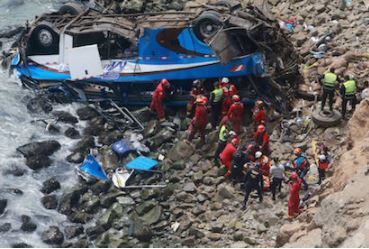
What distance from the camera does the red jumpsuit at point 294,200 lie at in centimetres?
1211

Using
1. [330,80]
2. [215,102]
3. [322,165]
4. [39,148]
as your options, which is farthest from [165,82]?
[322,165]

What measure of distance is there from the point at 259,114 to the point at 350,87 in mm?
2023

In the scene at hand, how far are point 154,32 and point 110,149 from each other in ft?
9.83

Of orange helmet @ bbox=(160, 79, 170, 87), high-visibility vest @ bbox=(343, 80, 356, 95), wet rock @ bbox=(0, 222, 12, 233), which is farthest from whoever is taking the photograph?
orange helmet @ bbox=(160, 79, 170, 87)

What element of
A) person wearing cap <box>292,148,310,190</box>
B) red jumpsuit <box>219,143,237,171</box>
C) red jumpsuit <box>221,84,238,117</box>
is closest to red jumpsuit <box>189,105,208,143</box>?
red jumpsuit <box>221,84,238,117</box>

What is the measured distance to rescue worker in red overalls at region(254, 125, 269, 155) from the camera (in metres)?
14.1

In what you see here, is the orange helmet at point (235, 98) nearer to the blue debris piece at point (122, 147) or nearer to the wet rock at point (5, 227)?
the blue debris piece at point (122, 147)

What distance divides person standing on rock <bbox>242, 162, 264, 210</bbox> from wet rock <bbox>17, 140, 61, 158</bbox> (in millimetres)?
5142

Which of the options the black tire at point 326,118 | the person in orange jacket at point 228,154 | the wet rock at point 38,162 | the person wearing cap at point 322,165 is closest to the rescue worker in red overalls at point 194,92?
the person in orange jacket at point 228,154

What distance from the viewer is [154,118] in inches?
640

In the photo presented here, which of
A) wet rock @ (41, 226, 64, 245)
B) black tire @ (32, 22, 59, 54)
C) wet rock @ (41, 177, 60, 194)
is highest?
black tire @ (32, 22, 59, 54)

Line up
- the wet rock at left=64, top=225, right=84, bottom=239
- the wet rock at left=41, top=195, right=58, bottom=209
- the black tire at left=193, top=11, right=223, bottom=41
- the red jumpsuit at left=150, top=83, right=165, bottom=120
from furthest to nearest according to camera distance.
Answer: the red jumpsuit at left=150, top=83, right=165, bottom=120, the black tire at left=193, top=11, right=223, bottom=41, the wet rock at left=41, top=195, right=58, bottom=209, the wet rock at left=64, top=225, right=84, bottom=239

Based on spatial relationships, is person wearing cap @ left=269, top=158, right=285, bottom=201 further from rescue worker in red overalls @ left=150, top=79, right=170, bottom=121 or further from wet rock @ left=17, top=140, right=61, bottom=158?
wet rock @ left=17, top=140, right=61, bottom=158

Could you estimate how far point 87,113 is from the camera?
16812 mm
